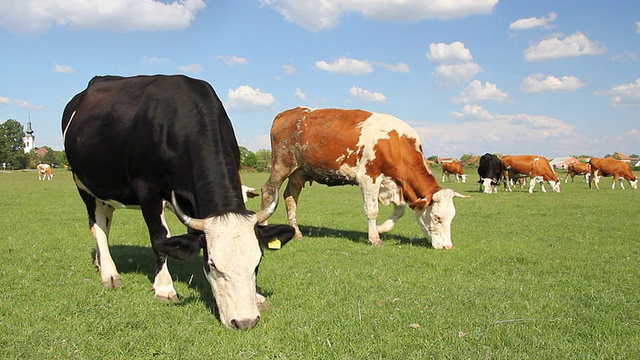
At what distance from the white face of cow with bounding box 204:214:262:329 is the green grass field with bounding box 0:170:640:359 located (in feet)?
0.61

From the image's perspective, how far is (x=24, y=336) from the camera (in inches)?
191

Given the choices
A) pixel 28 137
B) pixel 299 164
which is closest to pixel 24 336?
pixel 299 164

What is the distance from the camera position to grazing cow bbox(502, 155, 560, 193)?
111 ft

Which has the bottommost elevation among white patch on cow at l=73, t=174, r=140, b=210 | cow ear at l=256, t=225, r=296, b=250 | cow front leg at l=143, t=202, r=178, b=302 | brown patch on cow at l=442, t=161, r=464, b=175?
cow front leg at l=143, t=202, r=178, b=302

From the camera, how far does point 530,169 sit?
34531 millimetres

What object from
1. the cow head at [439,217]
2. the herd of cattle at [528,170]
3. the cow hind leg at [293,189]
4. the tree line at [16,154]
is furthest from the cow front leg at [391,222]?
the tree line at [16,154]

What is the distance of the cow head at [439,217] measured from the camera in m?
10.2

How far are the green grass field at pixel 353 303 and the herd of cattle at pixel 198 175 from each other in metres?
0.50

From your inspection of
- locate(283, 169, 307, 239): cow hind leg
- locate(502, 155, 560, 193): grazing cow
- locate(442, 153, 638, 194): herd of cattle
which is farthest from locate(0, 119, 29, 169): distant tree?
locate(283, 169, 307, 239): cow hind leg

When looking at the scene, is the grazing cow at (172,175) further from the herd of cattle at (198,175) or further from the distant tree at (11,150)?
the distant tree at (11,150)

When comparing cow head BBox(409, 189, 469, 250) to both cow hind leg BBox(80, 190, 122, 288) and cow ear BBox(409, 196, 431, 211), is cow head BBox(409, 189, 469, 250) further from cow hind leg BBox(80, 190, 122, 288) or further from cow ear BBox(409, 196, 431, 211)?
cow hind leg BBox(80, 190, 122, 288)

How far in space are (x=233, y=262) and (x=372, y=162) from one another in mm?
6525

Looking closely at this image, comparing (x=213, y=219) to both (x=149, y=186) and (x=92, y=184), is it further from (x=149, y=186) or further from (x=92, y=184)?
(x=92, y=184)

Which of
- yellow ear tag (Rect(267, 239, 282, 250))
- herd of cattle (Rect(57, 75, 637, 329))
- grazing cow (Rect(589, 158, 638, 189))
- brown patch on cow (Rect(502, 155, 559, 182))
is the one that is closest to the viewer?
herd of cattle (Rect(57, 75, 637, 329))
